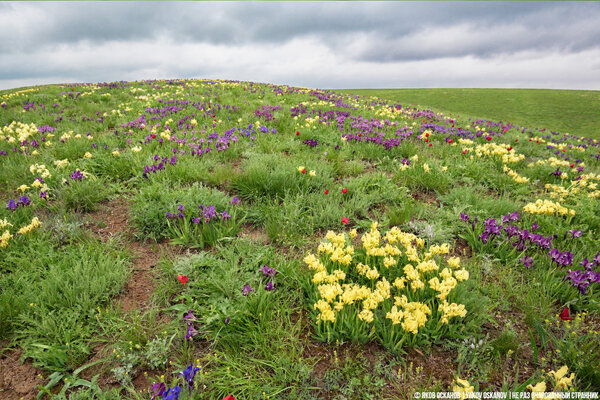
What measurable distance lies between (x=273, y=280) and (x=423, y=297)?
1.69 metres

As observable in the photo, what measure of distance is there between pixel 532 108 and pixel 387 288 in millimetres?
40359

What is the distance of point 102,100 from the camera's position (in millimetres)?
13062

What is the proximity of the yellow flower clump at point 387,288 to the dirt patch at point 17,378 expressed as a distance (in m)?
2.68

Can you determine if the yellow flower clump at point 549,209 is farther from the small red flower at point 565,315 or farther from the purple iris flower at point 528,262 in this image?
the small red flower at point 565,315

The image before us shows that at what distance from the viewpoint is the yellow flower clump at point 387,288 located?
258cm

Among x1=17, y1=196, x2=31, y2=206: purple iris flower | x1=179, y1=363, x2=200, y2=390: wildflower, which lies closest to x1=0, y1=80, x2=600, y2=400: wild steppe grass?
x1=179, y1=363, x2=200, y2=390: wildflower

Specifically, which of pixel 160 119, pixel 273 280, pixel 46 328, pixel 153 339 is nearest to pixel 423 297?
pixel 273 280

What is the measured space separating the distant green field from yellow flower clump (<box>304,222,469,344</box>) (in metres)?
23.7

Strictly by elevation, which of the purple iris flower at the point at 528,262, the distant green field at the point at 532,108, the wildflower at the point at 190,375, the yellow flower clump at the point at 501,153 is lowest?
the wildflower at the point at 190,375

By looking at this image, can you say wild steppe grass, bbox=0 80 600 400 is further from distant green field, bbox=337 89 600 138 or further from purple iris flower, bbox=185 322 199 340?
distant green field, bbox=337 89 600 138

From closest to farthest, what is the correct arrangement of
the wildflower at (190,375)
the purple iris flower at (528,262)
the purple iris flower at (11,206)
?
the wildflower at (190,375) → the purple iris flower at (528,262) → the purple iris flower at (11,206)

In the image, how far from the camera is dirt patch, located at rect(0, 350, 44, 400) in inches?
95.8

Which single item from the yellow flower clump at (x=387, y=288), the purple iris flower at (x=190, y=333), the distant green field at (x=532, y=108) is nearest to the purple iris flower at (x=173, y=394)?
the purple iris flower at (x=190, y=333)

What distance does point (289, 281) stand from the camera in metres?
3.31
